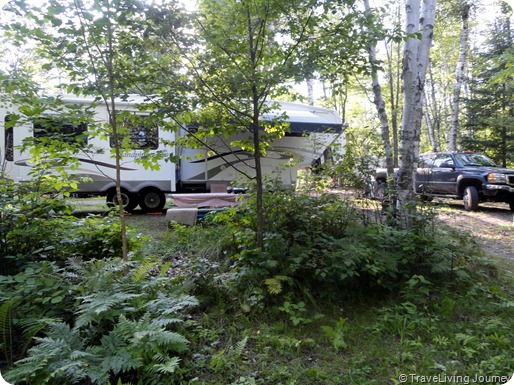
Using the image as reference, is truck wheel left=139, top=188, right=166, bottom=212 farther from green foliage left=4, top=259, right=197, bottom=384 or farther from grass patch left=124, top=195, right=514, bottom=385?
green foliage left=4, top=259, right=197, bottom=384

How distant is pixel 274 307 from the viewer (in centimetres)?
319

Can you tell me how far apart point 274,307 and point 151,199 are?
26.7 feet

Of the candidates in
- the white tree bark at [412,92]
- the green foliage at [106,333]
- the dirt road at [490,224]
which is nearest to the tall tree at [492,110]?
the dirt road at [490,224]

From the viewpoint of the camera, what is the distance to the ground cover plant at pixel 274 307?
7.63 ft

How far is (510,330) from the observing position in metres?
2.87

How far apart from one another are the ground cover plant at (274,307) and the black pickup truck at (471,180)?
5.43m

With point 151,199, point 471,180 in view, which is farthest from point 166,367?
point 471,180

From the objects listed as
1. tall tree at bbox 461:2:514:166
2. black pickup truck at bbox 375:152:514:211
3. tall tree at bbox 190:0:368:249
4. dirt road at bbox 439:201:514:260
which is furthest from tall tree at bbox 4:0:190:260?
tall tree at bbox 461:2:514:166

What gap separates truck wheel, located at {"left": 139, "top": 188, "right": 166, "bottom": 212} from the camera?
10391 millimetres

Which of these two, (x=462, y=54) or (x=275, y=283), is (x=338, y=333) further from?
(x=462, y=54)

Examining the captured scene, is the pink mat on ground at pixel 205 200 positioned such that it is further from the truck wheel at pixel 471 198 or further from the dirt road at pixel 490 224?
the truck wheel at pixel 471 198

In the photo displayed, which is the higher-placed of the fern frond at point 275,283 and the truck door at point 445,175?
the truck door at point 445,175

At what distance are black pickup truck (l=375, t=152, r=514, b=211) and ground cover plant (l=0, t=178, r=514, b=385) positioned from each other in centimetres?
543

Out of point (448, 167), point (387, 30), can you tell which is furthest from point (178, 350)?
point (448, 167)
